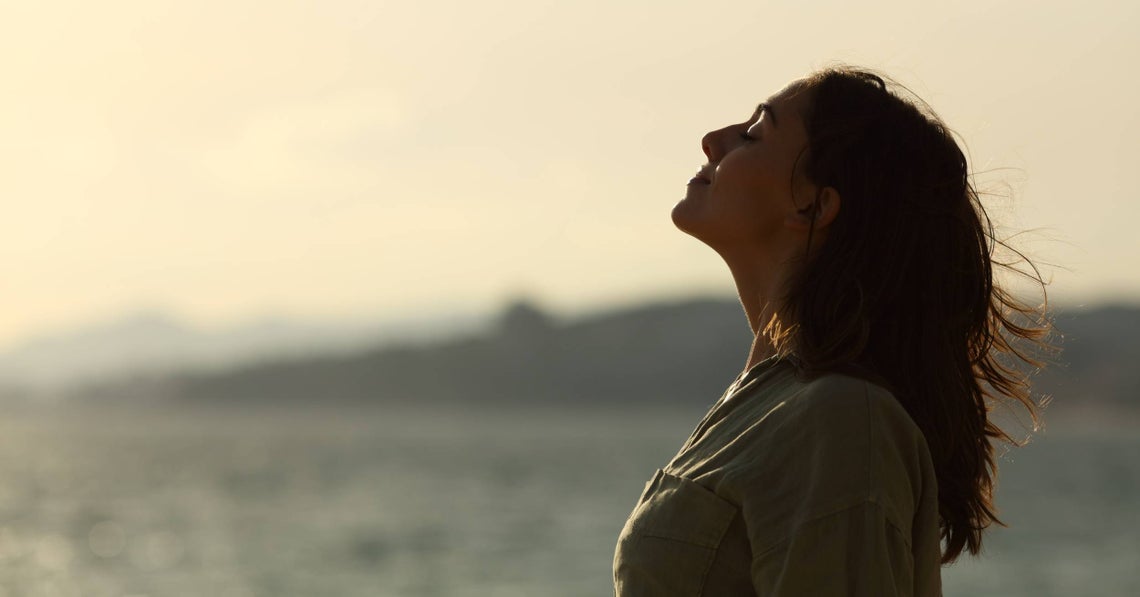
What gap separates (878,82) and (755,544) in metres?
0.90

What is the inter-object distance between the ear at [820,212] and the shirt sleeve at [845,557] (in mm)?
567

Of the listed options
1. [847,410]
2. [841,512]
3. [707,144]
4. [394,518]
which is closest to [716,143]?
[707,144]

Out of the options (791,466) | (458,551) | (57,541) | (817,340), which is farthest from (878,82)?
(57,541)

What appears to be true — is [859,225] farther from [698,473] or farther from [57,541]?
[57,541]

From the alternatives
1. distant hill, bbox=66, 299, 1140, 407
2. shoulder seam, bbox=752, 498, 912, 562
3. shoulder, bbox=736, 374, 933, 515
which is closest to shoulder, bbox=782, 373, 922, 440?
shoulder, bbox=736, 374, 933, 515

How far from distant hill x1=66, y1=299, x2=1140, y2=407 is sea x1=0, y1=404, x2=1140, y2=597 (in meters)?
37.4

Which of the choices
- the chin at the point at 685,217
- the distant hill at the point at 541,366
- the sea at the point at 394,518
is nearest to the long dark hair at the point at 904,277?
the chin at the point at 685,217

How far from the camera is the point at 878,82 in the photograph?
2.77 metres

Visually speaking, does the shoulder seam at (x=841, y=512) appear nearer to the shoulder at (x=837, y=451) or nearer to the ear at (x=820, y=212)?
the shoulder at (x=837, y=451)

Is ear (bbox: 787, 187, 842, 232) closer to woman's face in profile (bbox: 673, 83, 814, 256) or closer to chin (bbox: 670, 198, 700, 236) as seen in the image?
woman's face in profile (bbox: 673, 83, 814, 256)

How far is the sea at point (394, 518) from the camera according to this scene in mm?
30438

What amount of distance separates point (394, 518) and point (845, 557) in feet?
139

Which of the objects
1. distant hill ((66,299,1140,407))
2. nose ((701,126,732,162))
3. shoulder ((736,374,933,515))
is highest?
nose ((701,126,732,162))

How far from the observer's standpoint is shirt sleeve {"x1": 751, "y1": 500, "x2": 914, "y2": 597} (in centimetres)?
227
